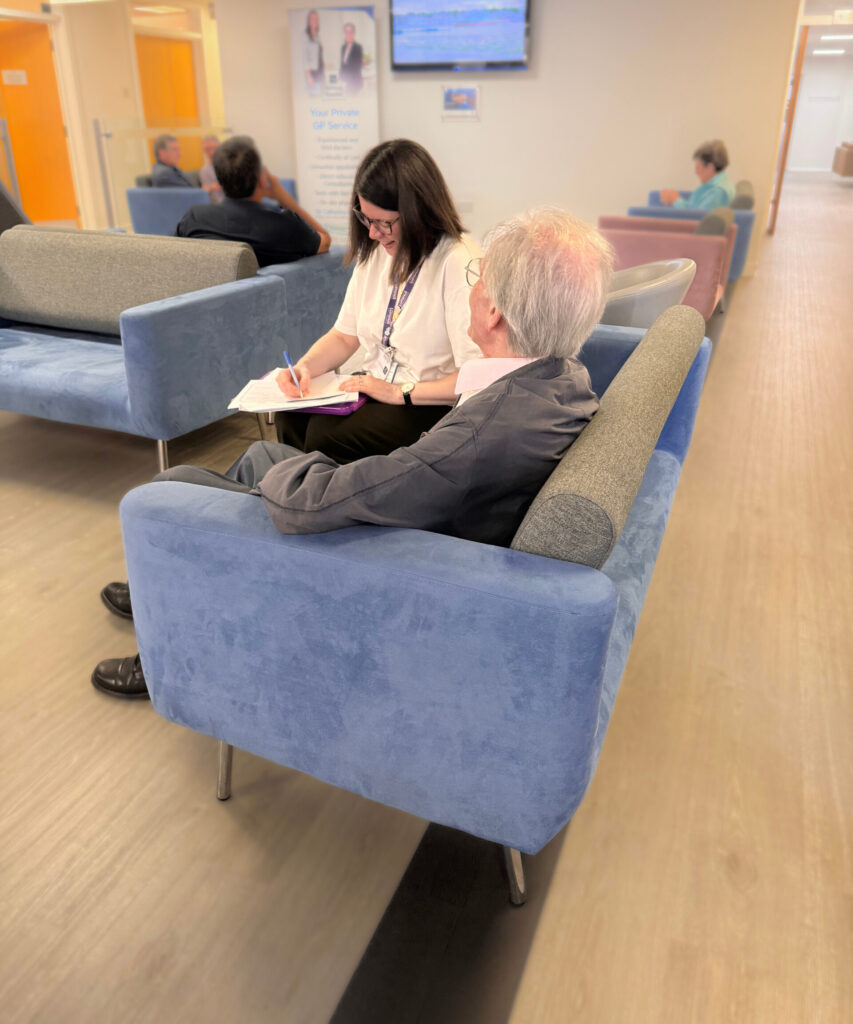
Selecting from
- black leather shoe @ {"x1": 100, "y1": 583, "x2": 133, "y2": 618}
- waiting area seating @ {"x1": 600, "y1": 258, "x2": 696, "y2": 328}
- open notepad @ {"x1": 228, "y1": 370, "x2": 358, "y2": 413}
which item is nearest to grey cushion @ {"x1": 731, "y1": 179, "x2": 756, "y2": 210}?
waiting area seating @ {"x1": 600, "y1": 258, "x2": 696, "y2": 328}

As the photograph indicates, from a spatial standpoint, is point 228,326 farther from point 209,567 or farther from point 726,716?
point 726,716

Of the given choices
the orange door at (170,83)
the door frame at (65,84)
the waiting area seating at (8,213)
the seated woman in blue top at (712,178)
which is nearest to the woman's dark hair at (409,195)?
the waiting area seating at (8,213)

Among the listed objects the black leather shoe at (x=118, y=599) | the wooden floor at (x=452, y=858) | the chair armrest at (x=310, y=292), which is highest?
the chair armrest at (x=310, y=292)

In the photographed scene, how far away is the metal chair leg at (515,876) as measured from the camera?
1.40 m

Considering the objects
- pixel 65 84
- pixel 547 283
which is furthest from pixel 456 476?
pixel 65 84

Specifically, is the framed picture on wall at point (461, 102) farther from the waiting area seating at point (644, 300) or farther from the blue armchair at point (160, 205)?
the waiting area seating at point (644, 300)

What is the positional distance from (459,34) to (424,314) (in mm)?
6045

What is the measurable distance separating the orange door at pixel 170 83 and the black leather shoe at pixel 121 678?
9612 mm

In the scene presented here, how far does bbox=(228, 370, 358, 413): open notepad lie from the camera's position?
1890 mm

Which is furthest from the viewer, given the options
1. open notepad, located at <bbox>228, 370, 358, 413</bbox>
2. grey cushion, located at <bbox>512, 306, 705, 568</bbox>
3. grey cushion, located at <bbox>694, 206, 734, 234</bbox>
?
grey cushion, located at <bbox>694, 206, 734, 234</bbox>

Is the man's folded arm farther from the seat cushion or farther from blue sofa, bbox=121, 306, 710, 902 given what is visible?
the seat cushion

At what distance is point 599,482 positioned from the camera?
1095 mm

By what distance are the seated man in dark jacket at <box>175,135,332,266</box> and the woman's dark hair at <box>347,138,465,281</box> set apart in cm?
143

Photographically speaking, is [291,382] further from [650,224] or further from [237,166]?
[650,224]
